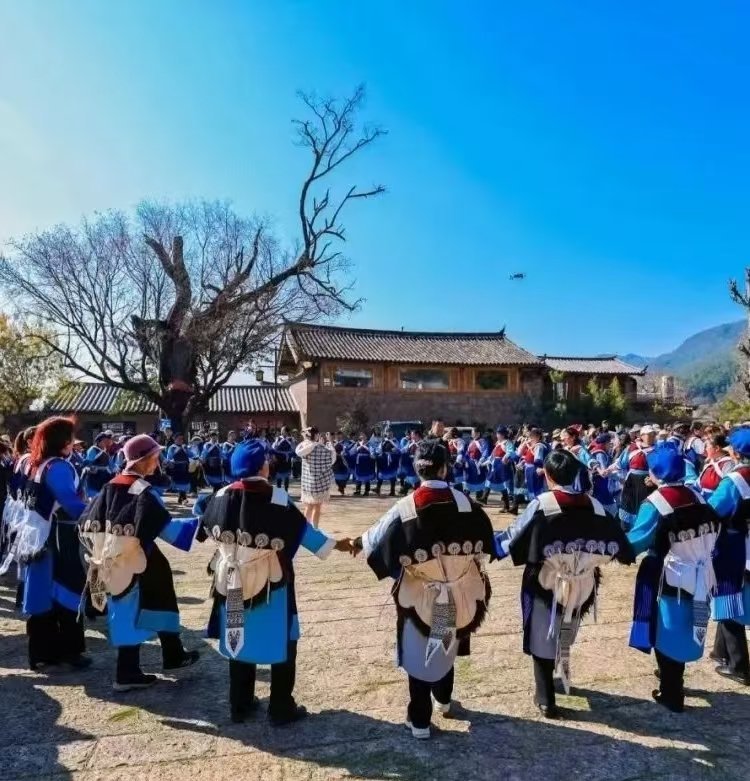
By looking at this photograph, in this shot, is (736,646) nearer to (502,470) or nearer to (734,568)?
(734,568)

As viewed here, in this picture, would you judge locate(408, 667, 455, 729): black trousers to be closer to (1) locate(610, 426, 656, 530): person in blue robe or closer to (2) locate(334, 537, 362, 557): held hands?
(2) locate(334, 537, 362, 557): held hands

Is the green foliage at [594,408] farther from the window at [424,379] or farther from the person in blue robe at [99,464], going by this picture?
the person in blue robe at [99,464]

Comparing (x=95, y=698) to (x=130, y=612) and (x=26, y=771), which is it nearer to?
(x=130, y=612)

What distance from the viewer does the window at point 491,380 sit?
29.6m

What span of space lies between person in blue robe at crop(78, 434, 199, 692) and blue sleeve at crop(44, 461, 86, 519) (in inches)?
11.3

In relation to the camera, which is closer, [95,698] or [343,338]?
[95,698]

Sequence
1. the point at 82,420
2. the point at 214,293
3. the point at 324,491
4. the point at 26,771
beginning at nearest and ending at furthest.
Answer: the point at 26,771
the point at 324,491
the point at 214,293
the point at 82,420

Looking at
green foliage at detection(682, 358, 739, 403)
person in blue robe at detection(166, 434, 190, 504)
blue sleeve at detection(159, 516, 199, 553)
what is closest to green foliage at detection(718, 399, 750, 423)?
person in blue robe at detection(166, 434, 190, 504)

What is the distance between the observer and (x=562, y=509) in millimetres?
3262

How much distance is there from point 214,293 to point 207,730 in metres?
20.0

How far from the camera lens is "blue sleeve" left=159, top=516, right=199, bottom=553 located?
361cm

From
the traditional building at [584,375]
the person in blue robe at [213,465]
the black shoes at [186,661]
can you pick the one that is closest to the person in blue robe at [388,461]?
the person in blue robe at [213,465]

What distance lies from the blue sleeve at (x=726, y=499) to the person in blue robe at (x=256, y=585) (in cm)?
266

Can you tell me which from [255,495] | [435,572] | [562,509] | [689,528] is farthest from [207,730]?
[689,528]
